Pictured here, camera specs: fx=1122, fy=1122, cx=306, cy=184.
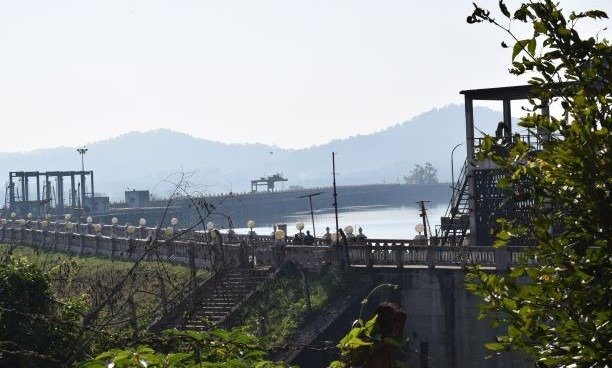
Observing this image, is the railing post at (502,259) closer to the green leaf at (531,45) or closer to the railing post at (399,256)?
the railing post at (399,256)

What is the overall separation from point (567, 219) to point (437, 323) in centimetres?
2801

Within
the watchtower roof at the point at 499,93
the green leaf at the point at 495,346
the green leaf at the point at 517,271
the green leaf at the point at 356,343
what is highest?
the watchtower roof at the point at 499,93

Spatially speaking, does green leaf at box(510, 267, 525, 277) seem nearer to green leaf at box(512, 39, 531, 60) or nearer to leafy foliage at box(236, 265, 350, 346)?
green leaf at box(512, 39, 531, 60)

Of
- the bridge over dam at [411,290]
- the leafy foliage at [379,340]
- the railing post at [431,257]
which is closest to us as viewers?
the leafy foliage at [379,340]

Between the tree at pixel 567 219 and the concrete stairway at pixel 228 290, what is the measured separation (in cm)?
3134

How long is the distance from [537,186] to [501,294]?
1082mm

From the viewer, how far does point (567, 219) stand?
33.8 feet

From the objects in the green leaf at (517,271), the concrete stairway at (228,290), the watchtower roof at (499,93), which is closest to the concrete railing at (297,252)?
the concrete stairway at (228,290)

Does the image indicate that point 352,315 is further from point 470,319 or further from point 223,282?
point 223,282

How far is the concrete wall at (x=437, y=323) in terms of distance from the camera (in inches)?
1439

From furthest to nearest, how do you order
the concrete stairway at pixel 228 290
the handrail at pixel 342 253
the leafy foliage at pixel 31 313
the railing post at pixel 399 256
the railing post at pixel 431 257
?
1. the concrete stairway at pixel 228 290
2. the railing post at pixel 399 256
3. the railing post at pixel 431 257
4. the handrail at pixel 342 253
5. the leafy foliage at pixel 31 313

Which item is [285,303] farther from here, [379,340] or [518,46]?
[379,340]

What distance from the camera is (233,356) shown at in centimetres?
1045

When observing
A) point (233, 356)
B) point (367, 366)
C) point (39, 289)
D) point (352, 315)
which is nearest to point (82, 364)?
point (233, 356)
